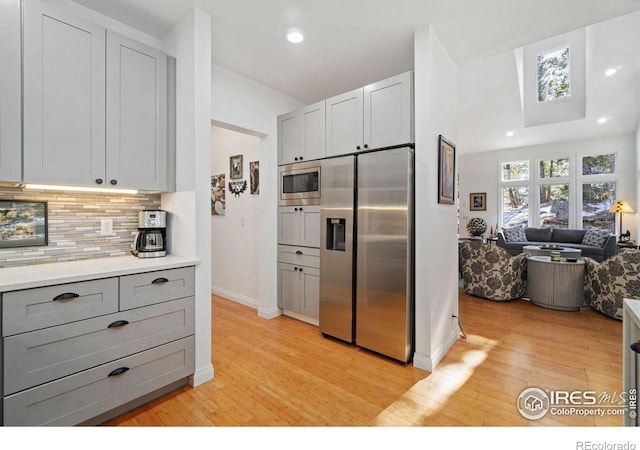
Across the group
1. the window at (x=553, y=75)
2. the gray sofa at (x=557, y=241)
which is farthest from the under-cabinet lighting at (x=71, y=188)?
the window at (x=553, y=75)

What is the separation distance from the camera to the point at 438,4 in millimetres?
2133

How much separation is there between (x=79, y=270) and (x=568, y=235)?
349 inches

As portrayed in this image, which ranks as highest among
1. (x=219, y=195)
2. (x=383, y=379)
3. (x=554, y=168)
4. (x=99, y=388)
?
(x=554, y=168)

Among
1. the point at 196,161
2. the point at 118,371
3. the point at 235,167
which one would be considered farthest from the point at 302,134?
the point at 118,371

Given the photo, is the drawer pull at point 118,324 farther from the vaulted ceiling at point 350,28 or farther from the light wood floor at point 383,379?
the vaulted ceiling at point 350,28

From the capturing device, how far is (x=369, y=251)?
8.77 feet

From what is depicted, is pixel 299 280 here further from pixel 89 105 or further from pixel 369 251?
pixel 89 105

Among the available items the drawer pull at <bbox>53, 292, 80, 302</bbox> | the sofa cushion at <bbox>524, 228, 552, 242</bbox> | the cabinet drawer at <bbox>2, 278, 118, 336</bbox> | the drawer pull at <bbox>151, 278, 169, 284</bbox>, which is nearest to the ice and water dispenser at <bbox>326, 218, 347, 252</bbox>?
the drawer pull at <bbox>151, 278, 169, 284</bbox>

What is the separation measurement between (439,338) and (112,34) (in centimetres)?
336

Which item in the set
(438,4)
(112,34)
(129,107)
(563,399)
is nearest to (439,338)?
(563,399)

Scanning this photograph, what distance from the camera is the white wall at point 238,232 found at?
155 inches

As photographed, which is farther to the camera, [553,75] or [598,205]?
[598,205]
